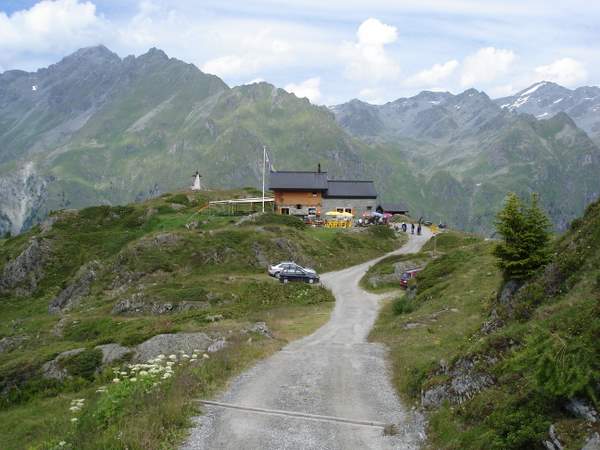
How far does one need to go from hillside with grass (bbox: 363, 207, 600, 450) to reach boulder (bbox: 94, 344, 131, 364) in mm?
15974

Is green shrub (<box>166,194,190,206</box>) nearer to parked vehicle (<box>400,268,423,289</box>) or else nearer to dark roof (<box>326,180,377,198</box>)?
dark roof (<box>326,180,377,198</box>)

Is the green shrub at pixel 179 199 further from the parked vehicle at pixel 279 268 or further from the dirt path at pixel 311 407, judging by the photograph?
the dirt path at pixel 311 407

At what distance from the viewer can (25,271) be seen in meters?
70.1

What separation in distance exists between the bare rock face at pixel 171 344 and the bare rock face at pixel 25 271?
141 feet

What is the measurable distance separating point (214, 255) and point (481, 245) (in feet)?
97.0

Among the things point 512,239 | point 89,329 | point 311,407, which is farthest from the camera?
point 89,329

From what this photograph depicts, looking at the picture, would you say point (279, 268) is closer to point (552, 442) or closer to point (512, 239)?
point (512, 239)

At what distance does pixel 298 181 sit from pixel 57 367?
2566 inches

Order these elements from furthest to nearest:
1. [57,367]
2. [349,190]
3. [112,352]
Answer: [349,190], [57,367], [112,352]

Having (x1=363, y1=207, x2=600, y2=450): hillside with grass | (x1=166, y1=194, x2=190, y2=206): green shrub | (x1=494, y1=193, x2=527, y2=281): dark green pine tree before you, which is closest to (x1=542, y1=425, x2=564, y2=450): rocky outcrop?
(x1=363, y1=207, x2=600, y2=450): hillside with grass

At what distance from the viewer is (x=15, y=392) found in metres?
32.1

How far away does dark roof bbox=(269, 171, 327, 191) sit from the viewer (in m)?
92.9

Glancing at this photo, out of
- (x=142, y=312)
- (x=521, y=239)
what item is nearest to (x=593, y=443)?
(x=521, y=239)

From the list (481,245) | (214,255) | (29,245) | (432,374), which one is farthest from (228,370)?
(29,245)
